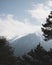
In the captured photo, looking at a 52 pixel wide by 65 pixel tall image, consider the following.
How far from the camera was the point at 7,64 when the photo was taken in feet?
71.2

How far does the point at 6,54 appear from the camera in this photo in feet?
70.8

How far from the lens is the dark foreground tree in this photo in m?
21.4

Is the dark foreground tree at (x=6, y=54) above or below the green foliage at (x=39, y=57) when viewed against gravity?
below

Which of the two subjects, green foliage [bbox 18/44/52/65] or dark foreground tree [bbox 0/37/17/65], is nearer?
dark foreground tree [bbox 0/37/17/65]

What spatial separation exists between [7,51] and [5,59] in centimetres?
72

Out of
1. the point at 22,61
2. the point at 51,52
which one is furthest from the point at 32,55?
the point at 22,61

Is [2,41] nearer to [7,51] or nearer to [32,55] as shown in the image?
[7,51]

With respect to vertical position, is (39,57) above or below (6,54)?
above

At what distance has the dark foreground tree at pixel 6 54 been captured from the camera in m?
21.4

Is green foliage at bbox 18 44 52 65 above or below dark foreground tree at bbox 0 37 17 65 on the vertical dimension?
above

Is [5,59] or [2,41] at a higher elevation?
[2,41]

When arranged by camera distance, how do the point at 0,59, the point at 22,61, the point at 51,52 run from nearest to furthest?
the point at 0,59
the point at 22,61
the point at 51,52

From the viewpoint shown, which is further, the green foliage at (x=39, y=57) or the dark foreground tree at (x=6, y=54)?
the green foliage at (x=39, y=57)

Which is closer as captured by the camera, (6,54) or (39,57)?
(6,54)
